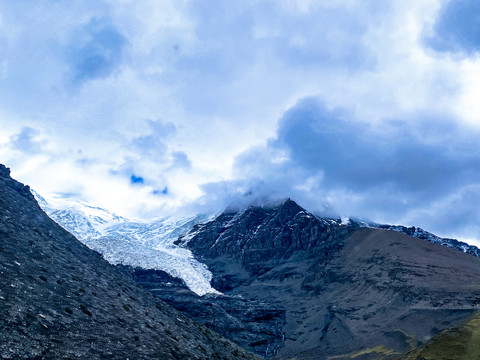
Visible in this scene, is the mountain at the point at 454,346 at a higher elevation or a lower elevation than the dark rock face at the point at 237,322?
higher

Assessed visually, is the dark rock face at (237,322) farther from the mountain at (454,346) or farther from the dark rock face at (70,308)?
the dark rock face at (70,308)

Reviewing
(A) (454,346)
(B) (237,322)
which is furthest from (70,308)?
(B) (237,322)

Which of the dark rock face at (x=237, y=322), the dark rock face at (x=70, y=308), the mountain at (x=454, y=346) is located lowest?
the dark rock face at (x=237, y=322)

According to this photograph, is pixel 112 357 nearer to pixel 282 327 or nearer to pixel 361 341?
pixel 361 341

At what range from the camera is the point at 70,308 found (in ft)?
68.5

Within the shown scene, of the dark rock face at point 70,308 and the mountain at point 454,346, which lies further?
the mountain at point 454,346

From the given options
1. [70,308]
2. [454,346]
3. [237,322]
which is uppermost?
[454,346]

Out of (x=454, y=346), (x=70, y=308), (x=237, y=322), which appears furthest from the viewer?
(x=237, y=322)

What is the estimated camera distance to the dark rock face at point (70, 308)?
1733 centimetres

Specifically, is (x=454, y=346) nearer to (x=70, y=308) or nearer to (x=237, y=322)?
(x=70, y=308)

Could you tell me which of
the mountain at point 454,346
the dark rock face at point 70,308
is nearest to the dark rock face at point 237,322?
the mountain at point 454,346

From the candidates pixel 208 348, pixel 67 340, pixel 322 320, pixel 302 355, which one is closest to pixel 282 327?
pixel 322 320

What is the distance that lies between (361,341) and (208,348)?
14253 cm

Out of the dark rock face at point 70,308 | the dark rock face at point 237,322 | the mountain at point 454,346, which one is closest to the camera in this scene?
the dark rock face at point 70,308
